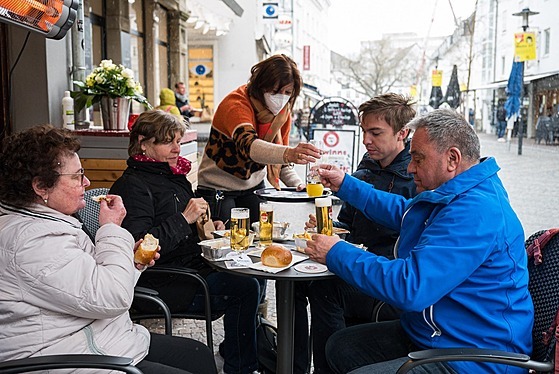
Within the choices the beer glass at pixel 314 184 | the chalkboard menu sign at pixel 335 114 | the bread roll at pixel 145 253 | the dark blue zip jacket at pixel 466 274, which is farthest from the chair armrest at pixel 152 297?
the chalkboard menu sign at pixel 335 114

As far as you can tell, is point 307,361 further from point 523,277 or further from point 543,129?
point 543,129

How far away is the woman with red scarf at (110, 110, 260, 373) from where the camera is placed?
8.90 feet

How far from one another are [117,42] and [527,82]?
1206 cm

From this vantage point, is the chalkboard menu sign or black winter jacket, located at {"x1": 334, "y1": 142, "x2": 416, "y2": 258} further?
the chalkboard menu sign

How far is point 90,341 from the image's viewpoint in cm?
181

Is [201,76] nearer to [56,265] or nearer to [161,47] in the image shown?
[161,47]

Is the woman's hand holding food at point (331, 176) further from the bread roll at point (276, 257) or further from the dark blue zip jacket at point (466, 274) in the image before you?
the dark blue zip jacket at point (466, 274)

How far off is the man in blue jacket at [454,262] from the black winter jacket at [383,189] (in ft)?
2.70

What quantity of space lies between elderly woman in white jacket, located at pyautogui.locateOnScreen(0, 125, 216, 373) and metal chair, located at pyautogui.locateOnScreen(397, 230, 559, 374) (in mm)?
852

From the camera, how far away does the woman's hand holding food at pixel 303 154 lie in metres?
3.08

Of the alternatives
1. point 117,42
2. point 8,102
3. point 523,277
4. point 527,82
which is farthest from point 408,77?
point 523,277

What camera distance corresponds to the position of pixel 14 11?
9.54 feet

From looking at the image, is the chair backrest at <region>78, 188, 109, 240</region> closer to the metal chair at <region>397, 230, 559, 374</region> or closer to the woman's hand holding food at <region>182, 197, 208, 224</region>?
the woman's hand holding food at <region>182, 197, 208, 224</region>

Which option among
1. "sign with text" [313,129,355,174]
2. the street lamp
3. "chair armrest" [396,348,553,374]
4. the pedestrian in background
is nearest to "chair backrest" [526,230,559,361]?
"chair armrest" [396,348,553,374]
